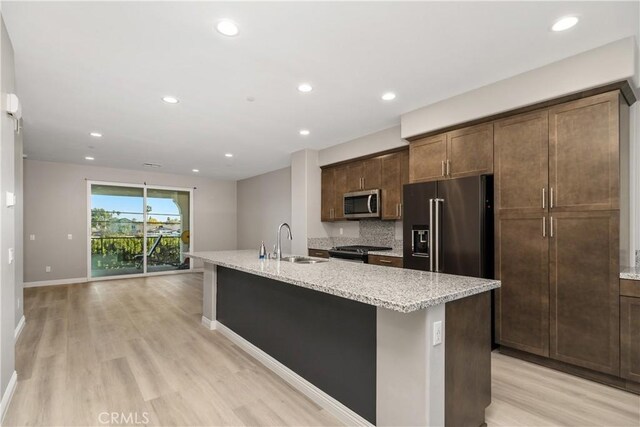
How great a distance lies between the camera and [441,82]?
9.56ft

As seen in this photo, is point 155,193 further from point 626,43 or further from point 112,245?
point 626,43

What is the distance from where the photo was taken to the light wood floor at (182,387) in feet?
6.75

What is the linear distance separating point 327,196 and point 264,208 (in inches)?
110

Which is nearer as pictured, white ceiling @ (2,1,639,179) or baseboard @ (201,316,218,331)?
white ceiling @ (2,1,639,179)

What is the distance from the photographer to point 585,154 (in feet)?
8.17

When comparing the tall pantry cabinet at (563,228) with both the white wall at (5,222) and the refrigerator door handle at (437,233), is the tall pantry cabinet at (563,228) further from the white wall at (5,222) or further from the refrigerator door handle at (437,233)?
the white wall at (5,222)

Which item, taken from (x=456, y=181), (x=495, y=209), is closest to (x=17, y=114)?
(x=456, y=181)

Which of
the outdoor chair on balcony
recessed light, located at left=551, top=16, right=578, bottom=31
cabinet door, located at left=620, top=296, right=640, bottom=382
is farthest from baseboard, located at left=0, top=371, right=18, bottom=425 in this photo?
the outdoor chair on balcony

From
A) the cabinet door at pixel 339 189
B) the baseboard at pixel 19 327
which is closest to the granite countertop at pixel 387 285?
the cabinet door at pixel 339 189

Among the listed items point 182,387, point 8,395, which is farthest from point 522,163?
point 8,395

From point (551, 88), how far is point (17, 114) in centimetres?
415

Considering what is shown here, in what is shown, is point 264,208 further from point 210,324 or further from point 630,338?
point 630,338

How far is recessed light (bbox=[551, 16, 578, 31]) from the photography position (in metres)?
2.03

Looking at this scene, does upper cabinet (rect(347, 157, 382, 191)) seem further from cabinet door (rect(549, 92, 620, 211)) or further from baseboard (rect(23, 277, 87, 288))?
baseboard (rect(23, 277, 87, 288))
